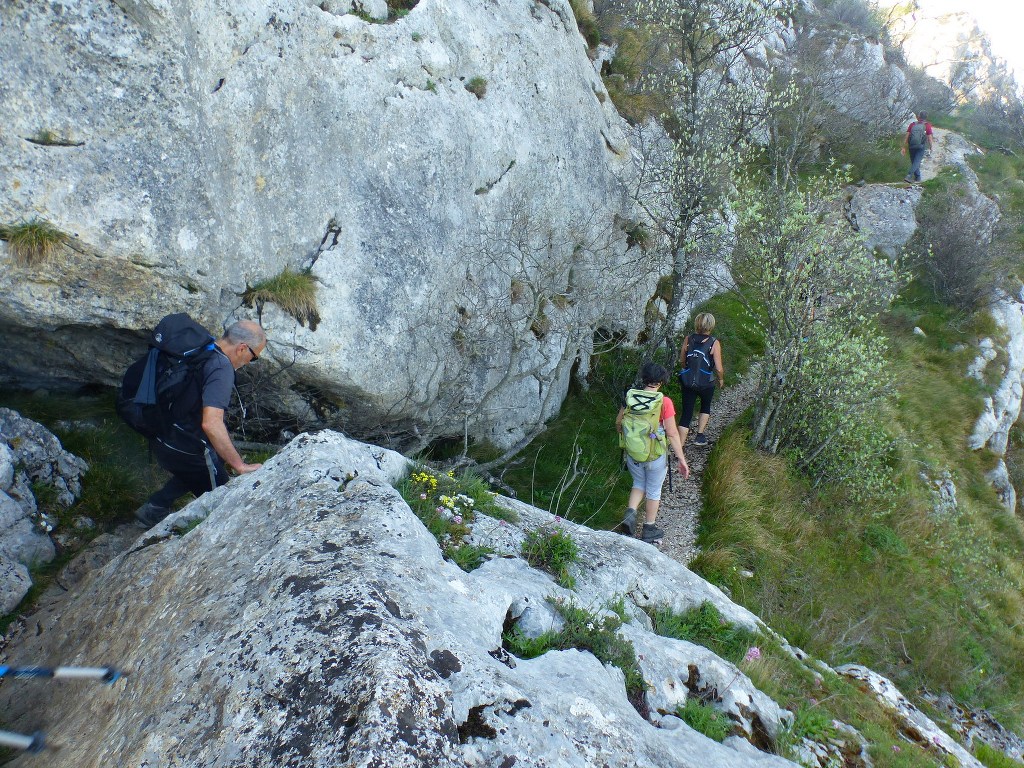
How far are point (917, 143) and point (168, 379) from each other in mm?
26817

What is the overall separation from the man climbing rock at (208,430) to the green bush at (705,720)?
4152 mm

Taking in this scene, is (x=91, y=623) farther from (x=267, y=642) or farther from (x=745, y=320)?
(x=745, y=320)

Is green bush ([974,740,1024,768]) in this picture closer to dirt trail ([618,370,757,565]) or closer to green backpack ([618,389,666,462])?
dirt trail ([618,370,757,565])

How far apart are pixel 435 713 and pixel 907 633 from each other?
10.5 m

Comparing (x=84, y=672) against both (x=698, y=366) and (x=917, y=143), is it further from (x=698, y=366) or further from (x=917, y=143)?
(x=917, y=143)

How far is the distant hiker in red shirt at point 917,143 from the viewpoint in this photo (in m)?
23.5

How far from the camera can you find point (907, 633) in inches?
420

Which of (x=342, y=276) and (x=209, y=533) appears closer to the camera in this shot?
(x=209, y=533)

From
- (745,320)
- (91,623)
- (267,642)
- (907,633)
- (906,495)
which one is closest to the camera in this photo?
(267,642)

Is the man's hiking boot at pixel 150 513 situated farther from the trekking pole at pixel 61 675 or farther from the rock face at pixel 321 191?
the trekking pole at pixel 61 675

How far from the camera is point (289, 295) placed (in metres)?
8.06

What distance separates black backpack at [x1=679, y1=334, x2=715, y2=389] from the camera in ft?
36.9

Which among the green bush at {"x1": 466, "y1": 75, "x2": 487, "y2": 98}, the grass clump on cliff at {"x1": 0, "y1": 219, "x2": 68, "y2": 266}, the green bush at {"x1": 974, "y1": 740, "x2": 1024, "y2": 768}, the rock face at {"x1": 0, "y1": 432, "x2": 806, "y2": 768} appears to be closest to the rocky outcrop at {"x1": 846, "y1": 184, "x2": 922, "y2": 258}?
the green bush at {"x1": 466, "y1": 75, "x2": 487, "y2": 98}

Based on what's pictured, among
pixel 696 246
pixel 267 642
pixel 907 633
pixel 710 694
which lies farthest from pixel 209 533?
pixel 907 633
